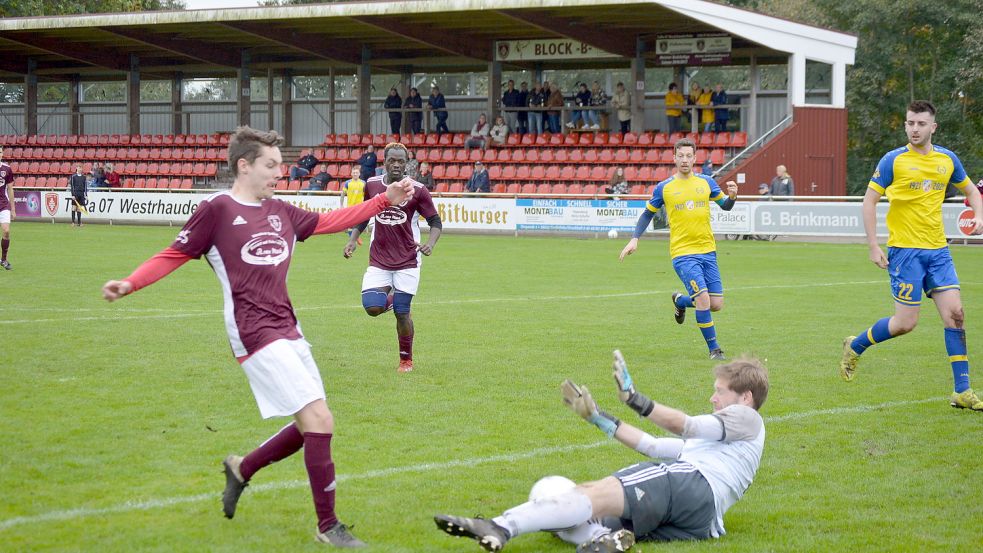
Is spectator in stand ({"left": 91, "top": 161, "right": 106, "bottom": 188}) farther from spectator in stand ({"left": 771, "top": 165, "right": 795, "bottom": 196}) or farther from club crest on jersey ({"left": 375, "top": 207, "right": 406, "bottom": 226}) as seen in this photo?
club crest on jersey ({"left": 375, "top": 207, "right": 406, "bottom": 226})

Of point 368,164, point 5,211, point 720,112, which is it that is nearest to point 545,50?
point 720,112

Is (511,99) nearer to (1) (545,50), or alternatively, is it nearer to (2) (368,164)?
(1) (545,50)

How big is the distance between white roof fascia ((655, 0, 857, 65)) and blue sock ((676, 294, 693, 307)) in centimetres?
2091

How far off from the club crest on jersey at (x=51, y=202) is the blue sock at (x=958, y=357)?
34626 millimetres

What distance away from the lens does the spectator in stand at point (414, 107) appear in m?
41.8

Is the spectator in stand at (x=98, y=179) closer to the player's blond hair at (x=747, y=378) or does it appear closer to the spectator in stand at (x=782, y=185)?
the spectator in stand at (x=782, y=185)

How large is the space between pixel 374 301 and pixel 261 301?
4888mm

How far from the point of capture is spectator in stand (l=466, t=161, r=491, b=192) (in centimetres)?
3419

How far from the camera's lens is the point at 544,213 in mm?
31688

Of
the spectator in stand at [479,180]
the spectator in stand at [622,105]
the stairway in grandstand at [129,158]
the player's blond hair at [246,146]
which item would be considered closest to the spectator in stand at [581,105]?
the spectator in stand at [622,105]

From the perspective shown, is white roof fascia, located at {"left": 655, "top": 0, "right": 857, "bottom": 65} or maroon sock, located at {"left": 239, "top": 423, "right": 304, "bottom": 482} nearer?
maroon sock, located at {"left": 239, "top": 423, "right": 304, "bottom": 482}

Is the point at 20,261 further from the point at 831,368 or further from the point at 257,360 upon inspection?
the point at 257,360

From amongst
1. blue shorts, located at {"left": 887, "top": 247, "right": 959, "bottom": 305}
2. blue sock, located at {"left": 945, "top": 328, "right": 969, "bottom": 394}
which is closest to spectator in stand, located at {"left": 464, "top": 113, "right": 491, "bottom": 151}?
blue shorts, located at {"left": 887, "top": 247, "right": 959, "bottom": 305}

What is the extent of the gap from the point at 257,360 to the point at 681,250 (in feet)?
22.9
